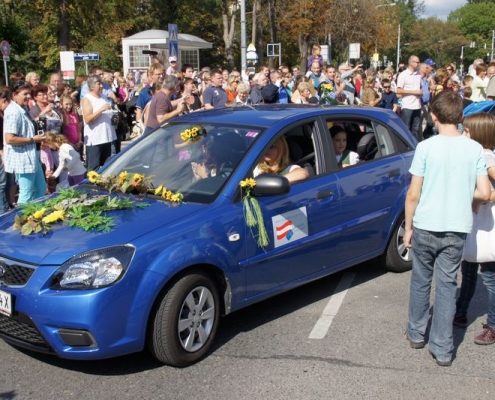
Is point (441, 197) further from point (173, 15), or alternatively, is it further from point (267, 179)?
point (173, 15)

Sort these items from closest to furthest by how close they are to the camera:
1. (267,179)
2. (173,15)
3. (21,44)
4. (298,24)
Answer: (267,179) → (21,44) → (298,24) → (173,15)

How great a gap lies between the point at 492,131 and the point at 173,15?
179 ft

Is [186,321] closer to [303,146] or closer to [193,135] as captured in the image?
[193,135]

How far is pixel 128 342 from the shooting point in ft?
12.8

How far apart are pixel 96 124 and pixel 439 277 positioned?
607 centimetres

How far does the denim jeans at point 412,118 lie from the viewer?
12852mm

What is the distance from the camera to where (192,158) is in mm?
4902

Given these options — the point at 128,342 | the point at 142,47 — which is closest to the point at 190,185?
the point at 128,342

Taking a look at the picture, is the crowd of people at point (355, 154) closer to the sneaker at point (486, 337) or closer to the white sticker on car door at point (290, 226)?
the sneaker at point (486, 337)

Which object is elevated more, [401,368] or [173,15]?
[173,15]

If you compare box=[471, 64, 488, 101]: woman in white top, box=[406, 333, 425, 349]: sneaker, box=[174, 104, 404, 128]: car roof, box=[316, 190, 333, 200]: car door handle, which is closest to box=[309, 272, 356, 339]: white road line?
box=[406, 333, 425, 349]: sneaker

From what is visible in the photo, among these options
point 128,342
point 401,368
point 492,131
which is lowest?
point 401,368

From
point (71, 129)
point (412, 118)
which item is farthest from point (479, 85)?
point (71, 129)

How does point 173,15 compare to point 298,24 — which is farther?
point 173,15
